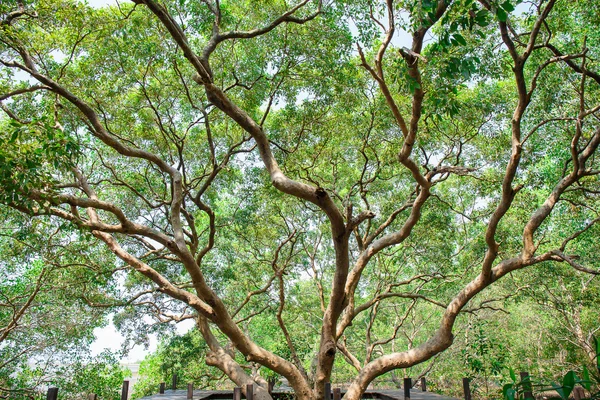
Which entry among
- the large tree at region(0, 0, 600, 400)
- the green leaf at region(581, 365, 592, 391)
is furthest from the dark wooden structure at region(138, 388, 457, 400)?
the green leaf at region(581, 365, 592, 391)

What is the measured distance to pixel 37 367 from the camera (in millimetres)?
8852

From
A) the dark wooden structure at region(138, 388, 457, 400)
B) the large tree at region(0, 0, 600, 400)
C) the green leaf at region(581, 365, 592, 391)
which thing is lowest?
the dark wooden structure at region(138, 388, 457, 400)

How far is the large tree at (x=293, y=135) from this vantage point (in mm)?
4770

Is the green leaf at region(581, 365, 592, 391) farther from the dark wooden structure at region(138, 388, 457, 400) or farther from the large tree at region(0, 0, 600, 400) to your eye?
the dark wooden structure at region(138, 388, 457, 400)

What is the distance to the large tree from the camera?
4.77 metres

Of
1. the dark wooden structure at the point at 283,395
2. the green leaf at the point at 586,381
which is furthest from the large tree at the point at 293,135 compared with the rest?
the green leaf at the point at 586,381

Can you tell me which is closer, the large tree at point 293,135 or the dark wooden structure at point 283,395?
the large tree at point 293,135

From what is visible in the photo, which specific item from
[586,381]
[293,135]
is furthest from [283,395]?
[586,381]

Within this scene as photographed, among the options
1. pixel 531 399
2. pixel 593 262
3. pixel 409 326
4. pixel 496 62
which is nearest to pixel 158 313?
pixel 496 62

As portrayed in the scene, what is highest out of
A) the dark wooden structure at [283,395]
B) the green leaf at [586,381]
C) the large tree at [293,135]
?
the large tree at [293,135]

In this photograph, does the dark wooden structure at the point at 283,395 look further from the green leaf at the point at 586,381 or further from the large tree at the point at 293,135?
the green leaf at the point at 586,381

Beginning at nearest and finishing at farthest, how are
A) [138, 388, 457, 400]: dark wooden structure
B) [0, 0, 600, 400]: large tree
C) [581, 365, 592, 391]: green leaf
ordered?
[581, 365, 592, 391]: green leaf
[0, 0, 600, 400]: large tree
[138, 388, 457, 400]: dark wooden structure

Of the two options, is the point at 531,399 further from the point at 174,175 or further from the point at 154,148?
the point at 154,148

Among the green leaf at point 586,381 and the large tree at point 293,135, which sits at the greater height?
the large tree at point 293,135
